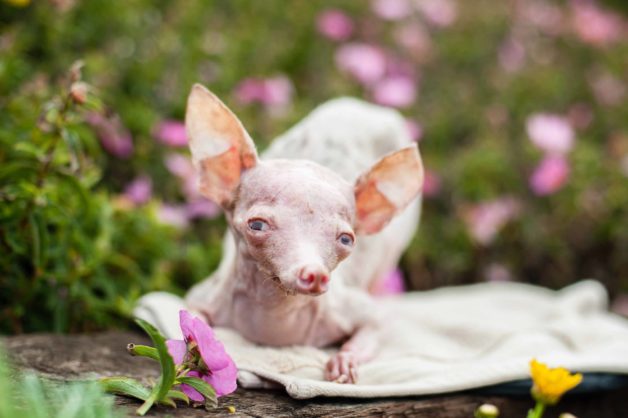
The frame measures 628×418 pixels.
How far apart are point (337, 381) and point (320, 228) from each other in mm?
455

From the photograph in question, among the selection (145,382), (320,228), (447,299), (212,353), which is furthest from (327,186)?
(447,299)

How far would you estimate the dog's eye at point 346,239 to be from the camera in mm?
1654

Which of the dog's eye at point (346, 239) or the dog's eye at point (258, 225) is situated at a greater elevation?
the dog's eye at point (346, 239)

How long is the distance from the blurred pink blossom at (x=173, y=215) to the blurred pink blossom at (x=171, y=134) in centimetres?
Result: 27

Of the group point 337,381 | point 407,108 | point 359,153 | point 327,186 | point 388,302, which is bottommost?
point 337,381

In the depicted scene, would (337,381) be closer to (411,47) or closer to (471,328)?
(471,328)

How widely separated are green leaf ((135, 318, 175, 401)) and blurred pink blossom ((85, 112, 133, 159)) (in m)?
1.61

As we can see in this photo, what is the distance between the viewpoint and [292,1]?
4.32 metres

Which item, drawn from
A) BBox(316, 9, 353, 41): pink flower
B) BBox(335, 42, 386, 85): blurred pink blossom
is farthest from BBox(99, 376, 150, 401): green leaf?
BBox(316, 9, 353, 41): pink flower

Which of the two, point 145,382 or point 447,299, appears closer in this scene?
point 145,382

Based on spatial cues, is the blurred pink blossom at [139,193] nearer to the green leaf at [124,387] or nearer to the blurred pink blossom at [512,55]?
the green leaf at [124,387]

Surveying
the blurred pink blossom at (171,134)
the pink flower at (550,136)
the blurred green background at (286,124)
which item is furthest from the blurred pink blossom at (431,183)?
the blurred pink blossom at (171,134)

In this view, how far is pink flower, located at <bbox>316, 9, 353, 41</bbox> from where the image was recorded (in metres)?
4.10

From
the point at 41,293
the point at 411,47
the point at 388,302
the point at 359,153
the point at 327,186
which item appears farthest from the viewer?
the point at 411,47
